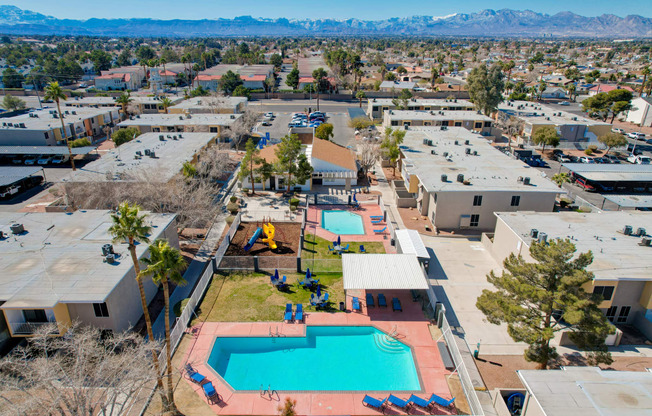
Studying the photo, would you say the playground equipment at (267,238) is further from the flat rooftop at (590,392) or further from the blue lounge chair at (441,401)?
the flat rooftop at (590,392)

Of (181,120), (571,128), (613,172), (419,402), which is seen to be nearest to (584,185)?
(613,172)

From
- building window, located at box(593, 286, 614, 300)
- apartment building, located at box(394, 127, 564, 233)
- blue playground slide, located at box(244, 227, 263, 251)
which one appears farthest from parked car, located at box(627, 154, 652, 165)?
blue playground slide, located at box(244, 227, 263, 251)

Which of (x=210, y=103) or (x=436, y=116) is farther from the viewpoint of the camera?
(x=210, y=103)

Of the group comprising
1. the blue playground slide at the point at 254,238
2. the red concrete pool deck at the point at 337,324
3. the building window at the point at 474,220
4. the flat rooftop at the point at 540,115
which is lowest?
the red concrete pool deck at the point at 337,324

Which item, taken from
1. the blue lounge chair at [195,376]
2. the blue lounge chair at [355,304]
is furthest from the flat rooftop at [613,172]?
the blue lounge chair at [195,376]

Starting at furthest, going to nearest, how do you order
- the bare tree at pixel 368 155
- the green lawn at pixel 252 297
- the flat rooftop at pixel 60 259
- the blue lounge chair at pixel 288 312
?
the bare tree at pixel 368 155 < the green lawn at pixel 252 297 < the blue lounge chair at pixel 288 312 < the flat rooftop at pixel 60 259

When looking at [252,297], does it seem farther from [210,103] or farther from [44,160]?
[210,103]

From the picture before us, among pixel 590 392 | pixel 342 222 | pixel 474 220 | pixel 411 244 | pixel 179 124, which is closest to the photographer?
pixel 590 392
